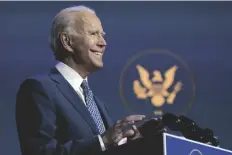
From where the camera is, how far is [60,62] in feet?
5.37

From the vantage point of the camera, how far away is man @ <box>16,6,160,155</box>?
1.36 meters

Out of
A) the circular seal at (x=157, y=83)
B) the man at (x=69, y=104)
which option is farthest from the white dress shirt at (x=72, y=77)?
the circular seal at (x=157, y=83)

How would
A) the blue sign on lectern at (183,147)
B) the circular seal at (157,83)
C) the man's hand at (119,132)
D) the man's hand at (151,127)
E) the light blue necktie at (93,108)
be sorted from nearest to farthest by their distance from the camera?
the blue sign on lectern at (183,147)
the man's hand at (119,132)
the man's hand at (151,127)
the light blue necktie at (93,108)
the circular seal at (157,83)

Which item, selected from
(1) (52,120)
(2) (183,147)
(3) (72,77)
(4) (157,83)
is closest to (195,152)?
(2) (183,147)

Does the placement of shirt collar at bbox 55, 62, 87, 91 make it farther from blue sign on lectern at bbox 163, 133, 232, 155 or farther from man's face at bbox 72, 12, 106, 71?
blue sign on lectern at bbox 163, 133, 232, 155

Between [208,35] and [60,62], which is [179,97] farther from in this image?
[60,62]

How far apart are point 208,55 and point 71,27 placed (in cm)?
162

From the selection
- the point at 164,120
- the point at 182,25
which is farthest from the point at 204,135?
the point at 182,25

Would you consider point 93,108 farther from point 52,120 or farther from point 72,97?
point 52,120

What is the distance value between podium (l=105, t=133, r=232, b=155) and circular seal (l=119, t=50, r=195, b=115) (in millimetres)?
1621

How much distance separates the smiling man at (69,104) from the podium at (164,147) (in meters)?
0.03

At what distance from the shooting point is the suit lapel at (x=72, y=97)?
59.1 inches

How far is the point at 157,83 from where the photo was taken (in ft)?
10.0

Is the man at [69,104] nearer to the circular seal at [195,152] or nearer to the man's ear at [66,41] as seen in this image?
the man's ear at [66,41]
